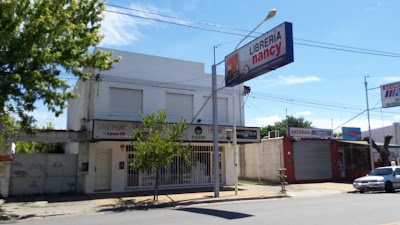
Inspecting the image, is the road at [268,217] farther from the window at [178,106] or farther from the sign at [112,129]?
the window at [178,106]

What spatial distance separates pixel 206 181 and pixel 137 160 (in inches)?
305

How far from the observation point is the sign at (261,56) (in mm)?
14742

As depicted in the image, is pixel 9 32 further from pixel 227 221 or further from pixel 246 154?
pixel 246 154

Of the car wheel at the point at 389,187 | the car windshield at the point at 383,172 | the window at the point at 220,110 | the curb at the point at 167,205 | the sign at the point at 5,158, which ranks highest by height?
the window at the point at 220,110

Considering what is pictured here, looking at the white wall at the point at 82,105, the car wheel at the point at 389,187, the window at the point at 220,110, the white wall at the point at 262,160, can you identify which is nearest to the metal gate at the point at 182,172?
the window at the point at 220,110

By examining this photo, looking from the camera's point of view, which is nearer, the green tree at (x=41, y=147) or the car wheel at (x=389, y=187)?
the car wheel at (x=389, y=187)

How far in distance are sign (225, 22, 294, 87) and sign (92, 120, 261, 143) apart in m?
4.29

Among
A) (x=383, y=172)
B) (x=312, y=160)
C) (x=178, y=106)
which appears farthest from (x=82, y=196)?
(x=312, y=160)

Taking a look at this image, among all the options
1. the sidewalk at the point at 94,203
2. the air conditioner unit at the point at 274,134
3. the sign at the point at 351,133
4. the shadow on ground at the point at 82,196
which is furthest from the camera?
the sign at the point at 351,133

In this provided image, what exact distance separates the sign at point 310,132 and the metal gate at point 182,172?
6.84 metres

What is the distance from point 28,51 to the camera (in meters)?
12.2

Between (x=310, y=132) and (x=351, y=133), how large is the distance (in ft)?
16.3

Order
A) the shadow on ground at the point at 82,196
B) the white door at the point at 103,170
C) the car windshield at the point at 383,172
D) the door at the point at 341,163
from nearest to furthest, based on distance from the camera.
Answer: the shadow on ground at the point at 82,196
the white door at the point at 103,170
the car windshield at the point at 383,172
the door at the point at 341,163

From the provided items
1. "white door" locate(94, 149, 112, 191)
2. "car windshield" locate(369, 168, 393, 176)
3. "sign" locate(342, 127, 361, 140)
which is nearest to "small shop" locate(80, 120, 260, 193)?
"white door" locate(94, 149, 112, 191)
